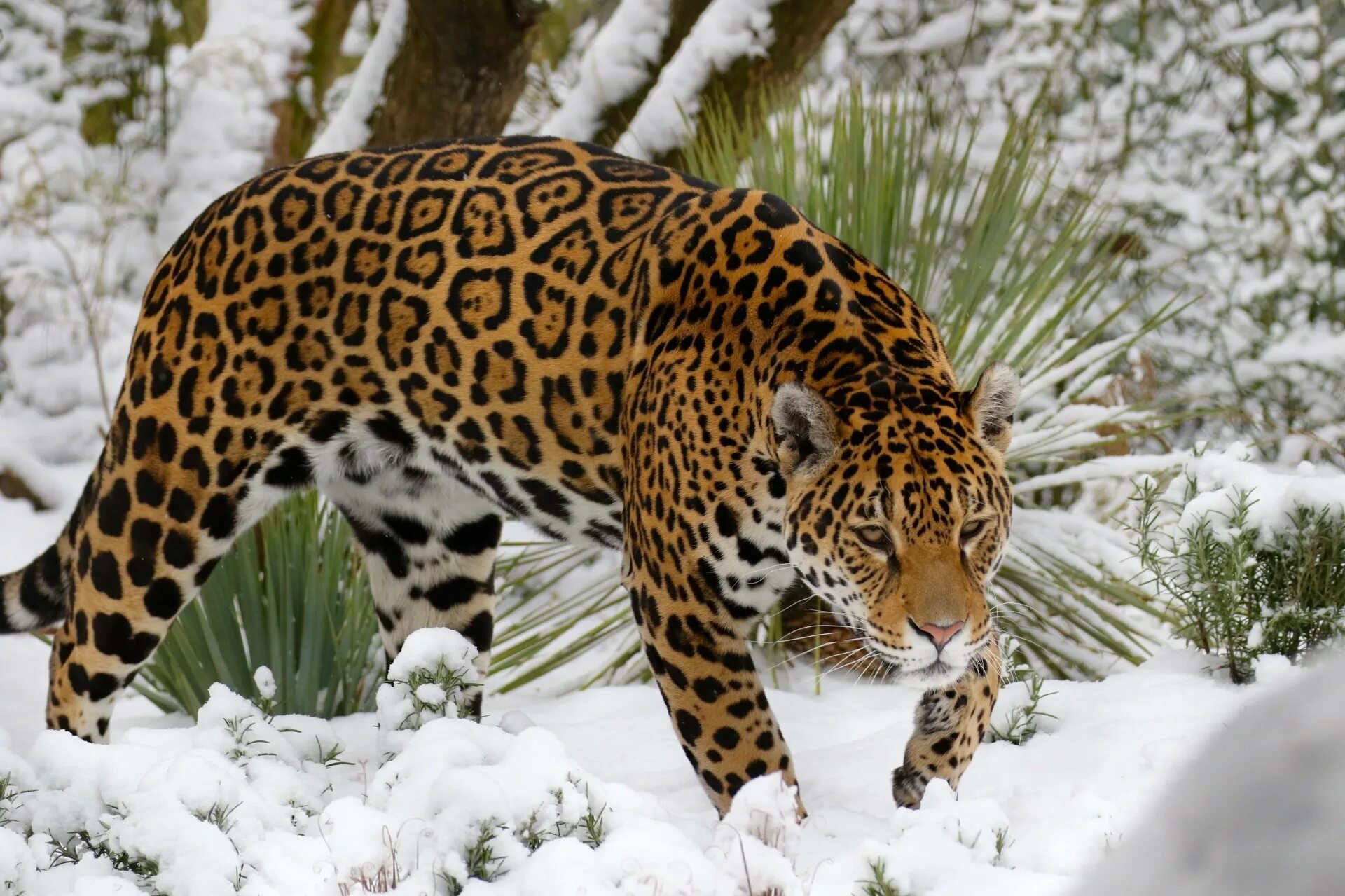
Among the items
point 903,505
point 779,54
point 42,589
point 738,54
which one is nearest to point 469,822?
point 903,505

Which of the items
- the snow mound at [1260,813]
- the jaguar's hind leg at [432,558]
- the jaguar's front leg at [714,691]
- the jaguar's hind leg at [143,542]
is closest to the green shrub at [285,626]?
the jaguar's hind leg at [432,558]

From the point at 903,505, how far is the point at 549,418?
1125mm

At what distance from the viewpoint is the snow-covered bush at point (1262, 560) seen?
13.5 feet

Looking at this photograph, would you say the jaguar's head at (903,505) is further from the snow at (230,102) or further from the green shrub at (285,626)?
the snow at (230,102)

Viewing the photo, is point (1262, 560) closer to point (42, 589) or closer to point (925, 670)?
point (925, 670)

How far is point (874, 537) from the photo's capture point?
3.26 metres

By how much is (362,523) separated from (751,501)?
1487 mm

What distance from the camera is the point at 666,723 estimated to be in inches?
197

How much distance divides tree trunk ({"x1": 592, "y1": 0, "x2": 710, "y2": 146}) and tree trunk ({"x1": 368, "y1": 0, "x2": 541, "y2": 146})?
1.60 ft

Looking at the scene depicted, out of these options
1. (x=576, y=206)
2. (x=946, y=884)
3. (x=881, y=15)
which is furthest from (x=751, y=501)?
(x=881, y=15)

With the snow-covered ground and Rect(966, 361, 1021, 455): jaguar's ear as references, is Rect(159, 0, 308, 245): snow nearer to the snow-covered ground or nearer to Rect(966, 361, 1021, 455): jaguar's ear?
the snow-covered ground

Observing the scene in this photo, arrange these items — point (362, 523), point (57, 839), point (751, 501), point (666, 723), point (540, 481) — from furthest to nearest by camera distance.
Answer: point (666, 723) → point (362, 523) → point (540, 481) → point (751, 501) → point (57, 839)

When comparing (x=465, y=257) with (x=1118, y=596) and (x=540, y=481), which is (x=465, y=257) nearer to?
(x=540, y=481)

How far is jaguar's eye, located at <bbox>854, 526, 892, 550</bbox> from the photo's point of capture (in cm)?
325
